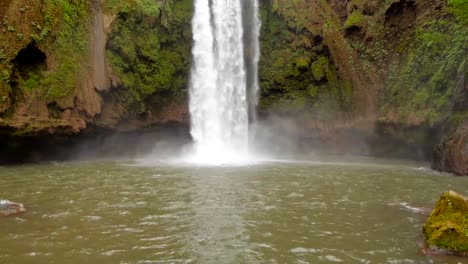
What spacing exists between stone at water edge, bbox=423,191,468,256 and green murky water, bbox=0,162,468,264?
0.28 metres

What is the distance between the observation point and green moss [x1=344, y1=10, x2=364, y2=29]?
26359 millimetres

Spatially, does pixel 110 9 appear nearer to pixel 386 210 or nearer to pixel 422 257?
pixel 386 210

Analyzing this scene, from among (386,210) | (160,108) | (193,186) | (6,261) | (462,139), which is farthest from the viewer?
(160,108)

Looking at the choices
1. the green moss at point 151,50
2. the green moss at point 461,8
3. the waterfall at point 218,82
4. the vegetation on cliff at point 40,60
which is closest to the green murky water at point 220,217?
the vegetation on cliff at point 40,60

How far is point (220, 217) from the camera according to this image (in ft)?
33.1

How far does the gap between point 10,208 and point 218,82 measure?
17.4 meters

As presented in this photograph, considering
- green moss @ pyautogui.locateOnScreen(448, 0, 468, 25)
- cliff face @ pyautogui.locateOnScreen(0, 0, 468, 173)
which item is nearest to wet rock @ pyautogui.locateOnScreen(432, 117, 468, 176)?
cliff face @ pyautogui.locateOnScreen(0, 0, 468, 173)

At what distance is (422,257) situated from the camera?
7.33 m

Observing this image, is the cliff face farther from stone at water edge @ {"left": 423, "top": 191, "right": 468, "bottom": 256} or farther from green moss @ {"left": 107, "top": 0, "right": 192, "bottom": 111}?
stone at water edge @ {"left": 423, "top": 191, "right": 468, "bottom": 256}

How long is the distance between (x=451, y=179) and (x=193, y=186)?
9.36 metres

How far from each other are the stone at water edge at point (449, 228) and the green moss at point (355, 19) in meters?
20.1

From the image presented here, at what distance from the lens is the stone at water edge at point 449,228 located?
292 inches

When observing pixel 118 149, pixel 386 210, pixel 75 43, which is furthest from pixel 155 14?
pixel 386 210

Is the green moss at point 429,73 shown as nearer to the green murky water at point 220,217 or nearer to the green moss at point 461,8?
the green moss at point 461,8
